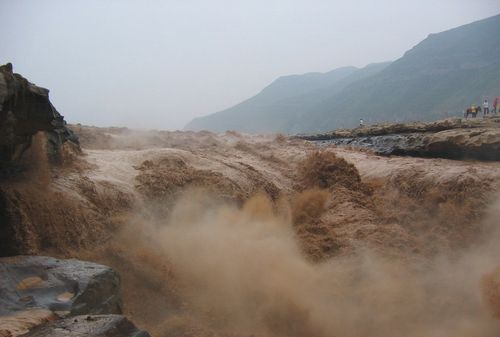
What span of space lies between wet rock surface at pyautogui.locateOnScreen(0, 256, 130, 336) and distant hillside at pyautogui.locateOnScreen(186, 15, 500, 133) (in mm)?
55473

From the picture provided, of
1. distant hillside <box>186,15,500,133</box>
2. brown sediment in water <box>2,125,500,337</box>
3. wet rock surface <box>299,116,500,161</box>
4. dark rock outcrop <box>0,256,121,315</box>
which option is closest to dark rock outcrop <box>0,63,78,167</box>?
brown sediment in water <box>2,125,500,337</box>

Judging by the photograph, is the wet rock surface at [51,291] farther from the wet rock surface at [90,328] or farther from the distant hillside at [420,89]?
the distant hillside at [420,89]

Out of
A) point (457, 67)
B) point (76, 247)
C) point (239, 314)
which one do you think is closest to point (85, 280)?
point (76, 247)

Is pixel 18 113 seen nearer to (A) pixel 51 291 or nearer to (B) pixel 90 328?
(A) pixel 51 291

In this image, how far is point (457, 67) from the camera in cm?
7275

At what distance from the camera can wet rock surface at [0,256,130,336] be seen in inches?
143

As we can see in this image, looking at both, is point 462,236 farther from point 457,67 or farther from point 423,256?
point 457,67

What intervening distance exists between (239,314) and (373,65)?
13729 centimetres

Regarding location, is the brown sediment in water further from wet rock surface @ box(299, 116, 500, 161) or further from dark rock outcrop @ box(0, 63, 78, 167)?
wet rock surface @ box(299, 116, 500, 161)

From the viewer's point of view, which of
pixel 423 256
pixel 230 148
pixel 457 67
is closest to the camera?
pixel 423 256

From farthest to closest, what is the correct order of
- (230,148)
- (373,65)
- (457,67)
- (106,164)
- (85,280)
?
(373,65)
(457,67)
(230,148)
(106,164)
(85,280)

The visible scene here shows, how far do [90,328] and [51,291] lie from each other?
100 centimetres

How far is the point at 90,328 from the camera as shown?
10.9 feet

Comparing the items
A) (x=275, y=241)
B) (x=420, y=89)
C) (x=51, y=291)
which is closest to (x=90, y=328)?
(x=51, y=291)
